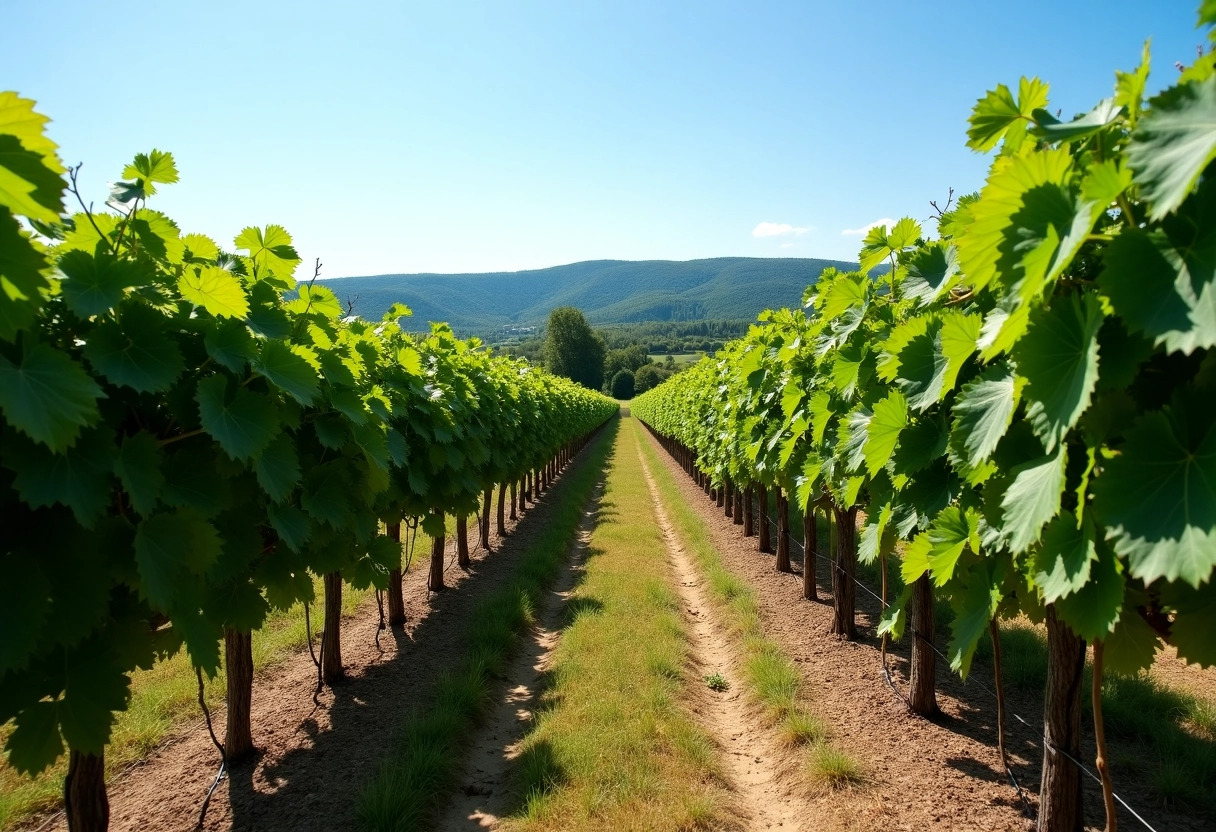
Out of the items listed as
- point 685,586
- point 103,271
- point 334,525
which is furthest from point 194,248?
point 685,586

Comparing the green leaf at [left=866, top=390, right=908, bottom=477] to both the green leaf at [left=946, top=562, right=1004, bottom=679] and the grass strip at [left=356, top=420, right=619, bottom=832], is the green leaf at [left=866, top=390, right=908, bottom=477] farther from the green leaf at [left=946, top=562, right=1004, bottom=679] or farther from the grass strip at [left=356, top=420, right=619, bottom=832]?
the grass strip at [left=356, top=420, right=619, bottom=832]

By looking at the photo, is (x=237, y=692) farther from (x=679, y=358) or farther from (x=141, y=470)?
(x=679, y=358)

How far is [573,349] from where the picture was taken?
106875 mm

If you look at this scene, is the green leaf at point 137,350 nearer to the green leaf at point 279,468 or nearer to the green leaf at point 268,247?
the green leaf at point 279,468

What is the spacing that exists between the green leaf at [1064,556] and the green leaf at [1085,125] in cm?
109

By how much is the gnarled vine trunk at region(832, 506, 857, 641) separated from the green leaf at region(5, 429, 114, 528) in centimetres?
576

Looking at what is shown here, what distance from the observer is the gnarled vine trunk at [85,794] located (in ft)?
9.91

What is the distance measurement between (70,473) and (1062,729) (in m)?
4.11

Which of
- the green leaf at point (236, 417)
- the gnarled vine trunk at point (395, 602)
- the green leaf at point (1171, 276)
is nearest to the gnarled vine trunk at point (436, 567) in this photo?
the gnarled vine trunk at point (395, 602)

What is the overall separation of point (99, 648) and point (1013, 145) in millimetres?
4064

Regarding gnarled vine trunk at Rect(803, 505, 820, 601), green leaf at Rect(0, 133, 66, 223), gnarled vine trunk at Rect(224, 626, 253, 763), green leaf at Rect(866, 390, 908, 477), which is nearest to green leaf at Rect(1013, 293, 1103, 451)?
green leaf at Rect(866, 390, 908, 477)

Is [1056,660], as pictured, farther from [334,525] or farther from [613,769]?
[334,525]

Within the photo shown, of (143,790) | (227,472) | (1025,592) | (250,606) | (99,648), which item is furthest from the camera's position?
(143,790)

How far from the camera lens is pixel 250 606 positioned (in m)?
3.45
